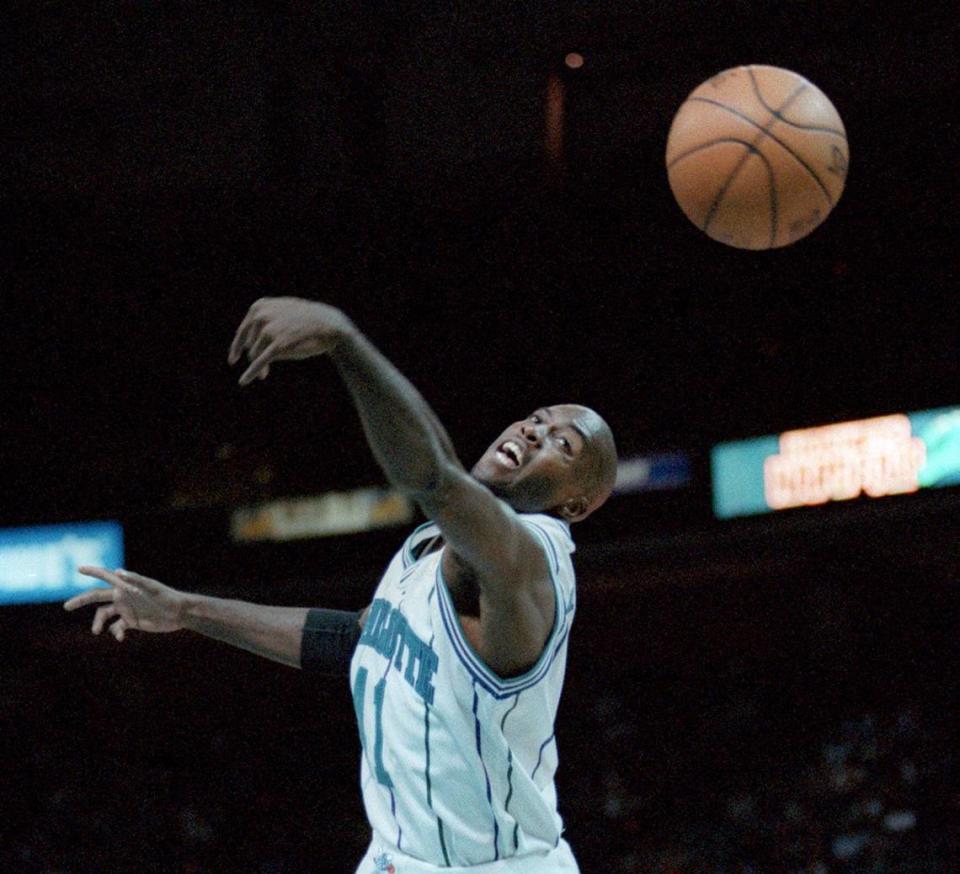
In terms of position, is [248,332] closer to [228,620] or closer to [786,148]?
[228,620]

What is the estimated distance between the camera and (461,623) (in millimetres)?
2428

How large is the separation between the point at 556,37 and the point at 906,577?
4481 millimetres

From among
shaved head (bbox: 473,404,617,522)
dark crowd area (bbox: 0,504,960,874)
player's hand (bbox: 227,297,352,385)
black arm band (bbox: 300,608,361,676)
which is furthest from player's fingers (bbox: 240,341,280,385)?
dark crowd area (bbox: 0,504,960,874)

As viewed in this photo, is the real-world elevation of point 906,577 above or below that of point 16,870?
above

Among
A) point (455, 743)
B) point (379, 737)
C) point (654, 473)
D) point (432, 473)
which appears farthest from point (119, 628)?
point (654, 473)

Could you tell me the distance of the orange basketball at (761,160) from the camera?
12.6 ft

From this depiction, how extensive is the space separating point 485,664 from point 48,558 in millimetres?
7826

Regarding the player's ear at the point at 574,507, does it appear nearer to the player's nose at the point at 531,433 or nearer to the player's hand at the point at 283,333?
the player's nose at the point at 531,433

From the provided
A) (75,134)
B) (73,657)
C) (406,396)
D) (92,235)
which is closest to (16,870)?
(73,657)

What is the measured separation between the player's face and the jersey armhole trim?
9.1 inches

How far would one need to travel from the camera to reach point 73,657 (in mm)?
10594

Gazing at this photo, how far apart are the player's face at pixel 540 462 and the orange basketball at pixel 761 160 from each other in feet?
4.54

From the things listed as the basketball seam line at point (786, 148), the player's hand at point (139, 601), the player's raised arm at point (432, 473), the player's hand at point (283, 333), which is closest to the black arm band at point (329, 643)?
the player's hand at point (139, 601)

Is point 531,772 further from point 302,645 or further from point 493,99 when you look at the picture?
point 493,99
